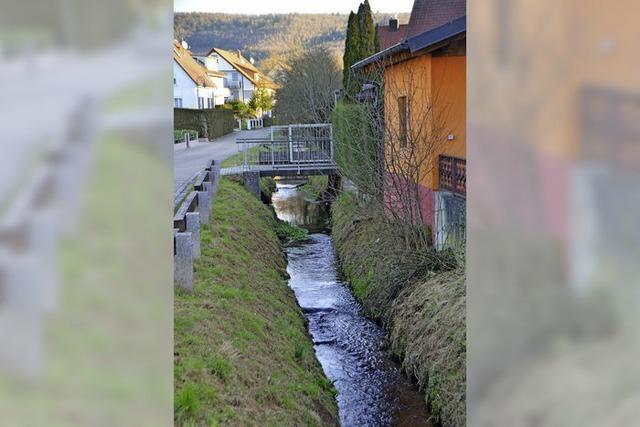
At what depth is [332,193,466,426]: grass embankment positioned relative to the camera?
7754mm

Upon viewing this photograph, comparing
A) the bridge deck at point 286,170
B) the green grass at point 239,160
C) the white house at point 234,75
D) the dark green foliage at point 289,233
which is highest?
the white house at point 234,75

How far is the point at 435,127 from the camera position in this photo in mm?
11664

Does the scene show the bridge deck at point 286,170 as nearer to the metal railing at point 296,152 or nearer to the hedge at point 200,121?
the metal railing at point 296,152

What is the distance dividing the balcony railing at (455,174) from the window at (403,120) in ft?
3.24

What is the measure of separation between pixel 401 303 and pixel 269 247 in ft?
16.3

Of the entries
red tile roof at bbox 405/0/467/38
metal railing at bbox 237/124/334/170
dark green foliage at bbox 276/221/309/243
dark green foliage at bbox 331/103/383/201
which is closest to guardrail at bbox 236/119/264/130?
metal railing at bbox 237/124/334/170

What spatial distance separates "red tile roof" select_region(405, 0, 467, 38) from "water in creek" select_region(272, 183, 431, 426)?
590cm

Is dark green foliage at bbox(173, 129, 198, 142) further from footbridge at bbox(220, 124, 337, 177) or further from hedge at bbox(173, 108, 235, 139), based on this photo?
footbridge at bbox(220, 124, 337, 177)

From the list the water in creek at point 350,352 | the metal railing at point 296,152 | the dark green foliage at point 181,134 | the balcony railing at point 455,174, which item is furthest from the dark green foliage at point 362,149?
the dark green foliage at point 181,134

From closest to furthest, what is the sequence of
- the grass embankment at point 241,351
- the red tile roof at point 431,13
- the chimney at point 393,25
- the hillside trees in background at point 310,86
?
the grass embankment at point 241,351
the red tile roof at point 431,13
the chimney at point 393,25
the hillside trees in background at point 310,86

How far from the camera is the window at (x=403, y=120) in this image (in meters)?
12.7
